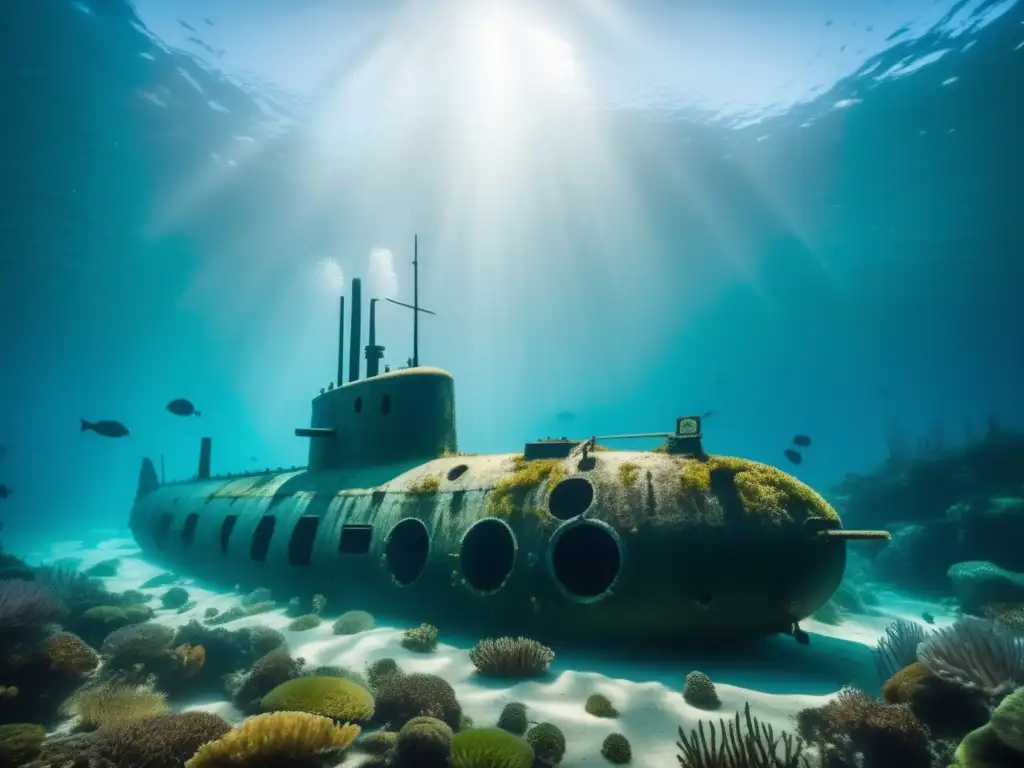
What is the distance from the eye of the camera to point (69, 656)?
7137 millimetres

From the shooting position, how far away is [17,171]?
30.3 metres

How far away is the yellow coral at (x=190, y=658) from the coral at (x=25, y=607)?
7.33 ft

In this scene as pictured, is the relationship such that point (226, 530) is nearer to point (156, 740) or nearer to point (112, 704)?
point (112, 704)

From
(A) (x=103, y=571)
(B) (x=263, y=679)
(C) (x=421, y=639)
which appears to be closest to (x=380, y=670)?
(C) (x=421, y=639)

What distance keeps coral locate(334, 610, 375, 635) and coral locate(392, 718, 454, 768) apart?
18.1ft

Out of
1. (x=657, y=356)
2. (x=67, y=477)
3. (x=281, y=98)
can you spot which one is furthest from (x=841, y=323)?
(x=67, y=477)

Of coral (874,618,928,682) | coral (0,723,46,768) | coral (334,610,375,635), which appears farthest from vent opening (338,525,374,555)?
coral (874,618,928,682)

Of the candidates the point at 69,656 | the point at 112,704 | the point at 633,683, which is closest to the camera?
the point at 112,704

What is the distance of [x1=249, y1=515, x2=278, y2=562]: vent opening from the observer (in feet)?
45.5

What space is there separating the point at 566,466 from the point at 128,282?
185 feet

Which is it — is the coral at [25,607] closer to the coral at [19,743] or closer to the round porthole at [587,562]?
the coral at [19,743]

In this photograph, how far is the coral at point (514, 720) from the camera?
5.72 metres

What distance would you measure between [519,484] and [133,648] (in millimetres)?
7036

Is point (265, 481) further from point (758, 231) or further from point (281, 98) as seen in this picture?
point (758, 231)
